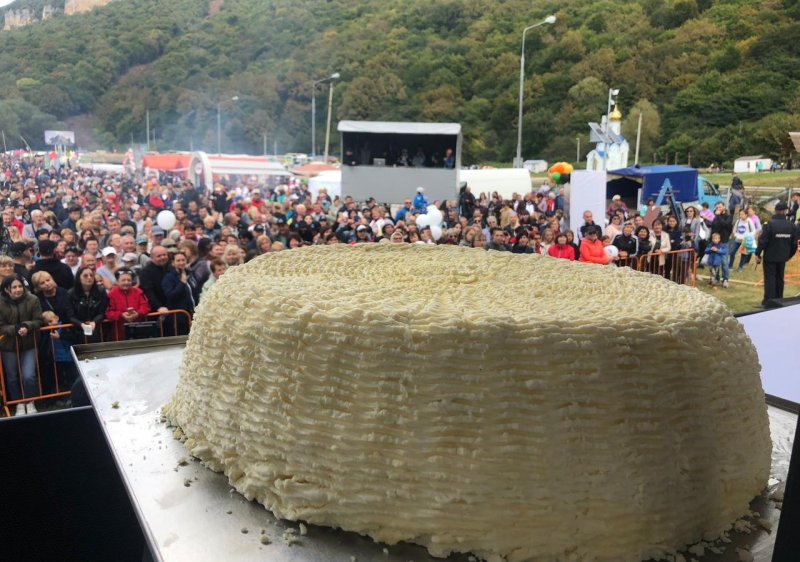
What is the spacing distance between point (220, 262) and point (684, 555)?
17.4ft

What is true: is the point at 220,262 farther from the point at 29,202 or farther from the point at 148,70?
the point at 148,70

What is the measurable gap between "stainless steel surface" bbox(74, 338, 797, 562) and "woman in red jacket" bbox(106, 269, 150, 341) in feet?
7.12

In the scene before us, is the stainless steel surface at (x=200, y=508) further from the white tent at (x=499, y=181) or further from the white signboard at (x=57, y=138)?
the white signboard at (x=57, y=138)

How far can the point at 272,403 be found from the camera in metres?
2.93

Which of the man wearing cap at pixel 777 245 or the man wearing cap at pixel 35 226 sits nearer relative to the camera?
the man wearing cap at pixel 777 245

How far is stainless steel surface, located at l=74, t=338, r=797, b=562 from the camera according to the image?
2.61 m

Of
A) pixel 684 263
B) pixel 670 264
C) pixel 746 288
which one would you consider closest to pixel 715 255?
pixel 746 288

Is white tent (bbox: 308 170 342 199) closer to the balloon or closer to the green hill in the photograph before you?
the balloon

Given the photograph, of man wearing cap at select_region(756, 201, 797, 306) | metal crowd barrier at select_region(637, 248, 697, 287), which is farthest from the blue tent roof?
man wearing cap at select_region(756, 201, 797, 306)

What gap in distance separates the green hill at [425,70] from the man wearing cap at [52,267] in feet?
79.0

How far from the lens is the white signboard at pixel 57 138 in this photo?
1128 inches

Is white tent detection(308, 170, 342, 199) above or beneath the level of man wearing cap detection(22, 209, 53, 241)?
above

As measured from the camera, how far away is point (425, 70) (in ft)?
152

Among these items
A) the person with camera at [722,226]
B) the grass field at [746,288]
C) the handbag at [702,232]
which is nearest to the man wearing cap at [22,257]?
the grass field at [746,288]
